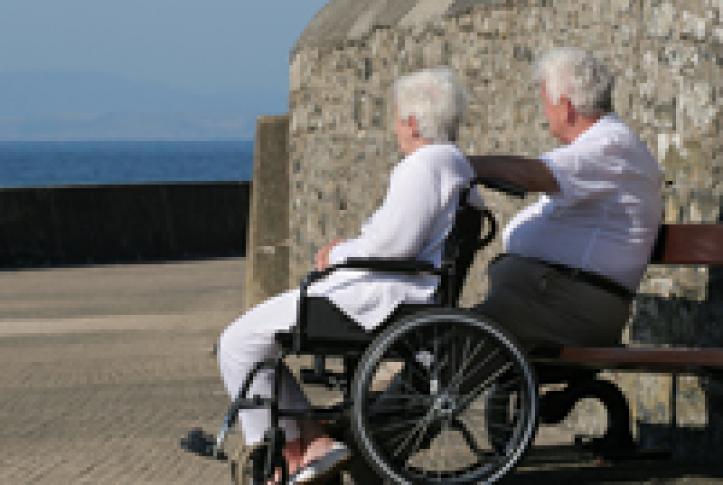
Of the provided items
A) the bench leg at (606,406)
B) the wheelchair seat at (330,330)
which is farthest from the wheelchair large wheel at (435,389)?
the bench leg at (606,406)

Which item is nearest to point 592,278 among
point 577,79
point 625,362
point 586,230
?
point 586,230

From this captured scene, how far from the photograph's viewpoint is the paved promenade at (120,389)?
6.59 metres

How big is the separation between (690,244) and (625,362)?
73cm

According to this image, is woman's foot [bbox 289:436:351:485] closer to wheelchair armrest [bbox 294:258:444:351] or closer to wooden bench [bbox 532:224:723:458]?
wheelchair armrest [bbox 294:258:444:351]

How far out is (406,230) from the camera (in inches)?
209

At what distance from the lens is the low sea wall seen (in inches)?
854

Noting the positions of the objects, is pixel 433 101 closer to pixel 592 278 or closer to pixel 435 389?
pixel 592 278

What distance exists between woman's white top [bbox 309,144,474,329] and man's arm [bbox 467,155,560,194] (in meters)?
0.06

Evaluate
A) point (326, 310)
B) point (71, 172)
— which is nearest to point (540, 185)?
point (326, 310)

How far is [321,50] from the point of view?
37.7ft

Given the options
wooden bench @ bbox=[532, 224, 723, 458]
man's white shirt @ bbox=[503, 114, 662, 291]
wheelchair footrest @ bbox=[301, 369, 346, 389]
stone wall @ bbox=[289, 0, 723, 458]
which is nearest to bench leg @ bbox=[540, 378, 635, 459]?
wooden bench @ bbox=[532, 224, 723, 458]

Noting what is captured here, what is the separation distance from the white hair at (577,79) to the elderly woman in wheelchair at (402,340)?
30cm

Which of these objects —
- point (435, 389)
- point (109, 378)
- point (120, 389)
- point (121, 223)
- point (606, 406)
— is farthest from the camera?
point (121, 223)

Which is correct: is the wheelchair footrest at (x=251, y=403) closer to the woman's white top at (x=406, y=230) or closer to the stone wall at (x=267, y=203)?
the woman's white top at (x=406, y=230)
